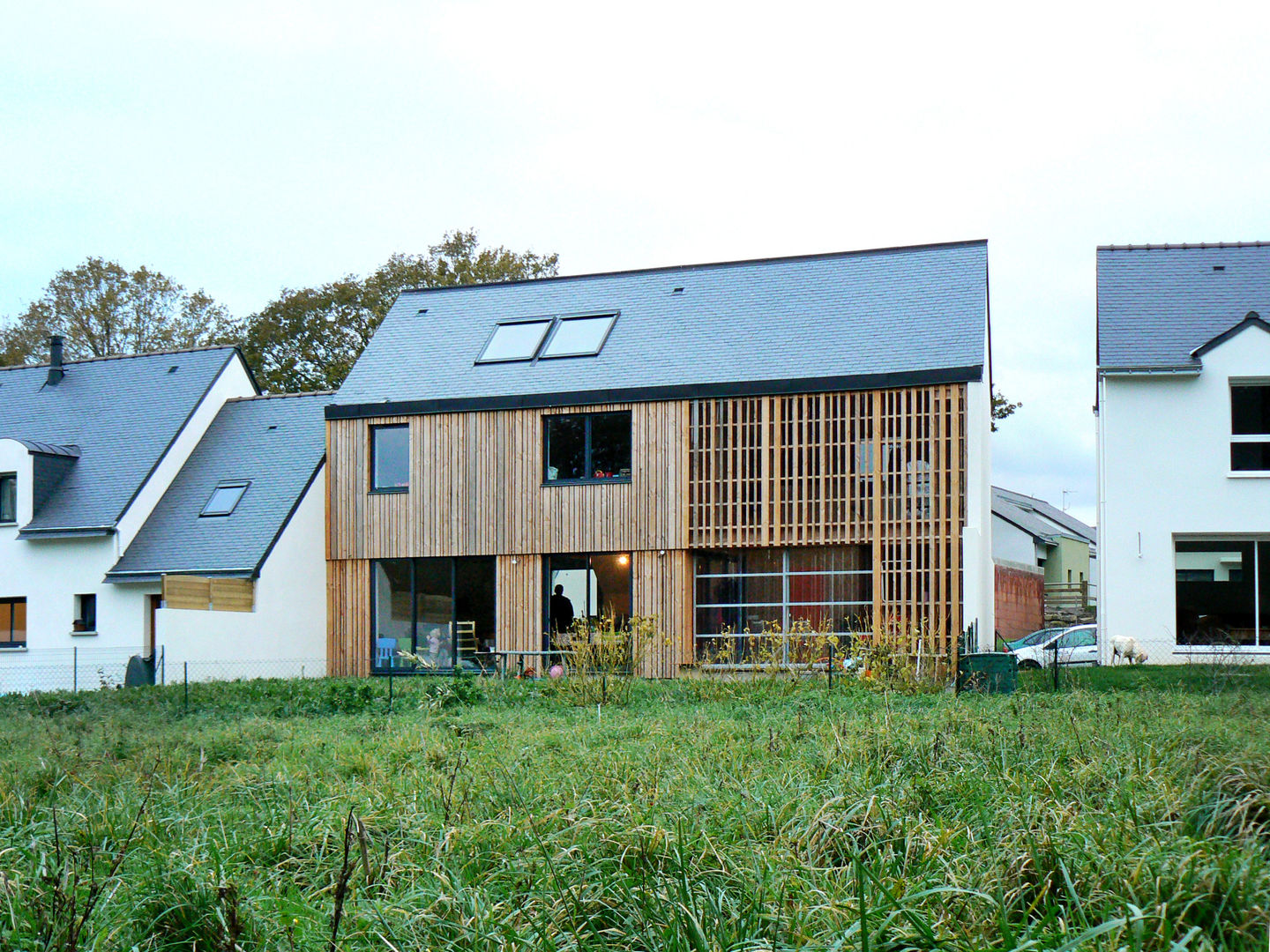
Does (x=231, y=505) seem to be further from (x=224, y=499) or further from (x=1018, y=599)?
(x=1018, y=599)

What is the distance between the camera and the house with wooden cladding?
20344mm

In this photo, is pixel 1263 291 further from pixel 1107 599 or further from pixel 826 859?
pixel 826 859

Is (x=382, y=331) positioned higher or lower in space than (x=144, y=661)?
higher

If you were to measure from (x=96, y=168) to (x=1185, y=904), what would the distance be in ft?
34.0

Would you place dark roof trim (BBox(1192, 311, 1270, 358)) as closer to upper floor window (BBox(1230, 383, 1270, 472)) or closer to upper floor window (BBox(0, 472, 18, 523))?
upper floor window (BBox(1230, 383, 1270, 472))

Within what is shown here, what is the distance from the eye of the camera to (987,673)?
1433 centimetres

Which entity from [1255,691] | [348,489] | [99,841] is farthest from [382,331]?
[99,841]

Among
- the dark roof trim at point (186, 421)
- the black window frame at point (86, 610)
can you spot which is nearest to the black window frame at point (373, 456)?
the dark roof trim at point (186, 421)

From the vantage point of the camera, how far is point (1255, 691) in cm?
1248

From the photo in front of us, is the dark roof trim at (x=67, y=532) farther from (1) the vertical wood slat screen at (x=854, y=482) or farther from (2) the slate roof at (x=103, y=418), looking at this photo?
(1) the vertical wood slat screen at (x=854, y=482)

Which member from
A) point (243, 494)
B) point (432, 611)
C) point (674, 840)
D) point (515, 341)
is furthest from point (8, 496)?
point (674, 840)

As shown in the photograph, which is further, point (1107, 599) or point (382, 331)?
point (382, 331)

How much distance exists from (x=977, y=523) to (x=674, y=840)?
52.9 ft

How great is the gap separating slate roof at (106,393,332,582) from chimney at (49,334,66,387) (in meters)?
3.88
